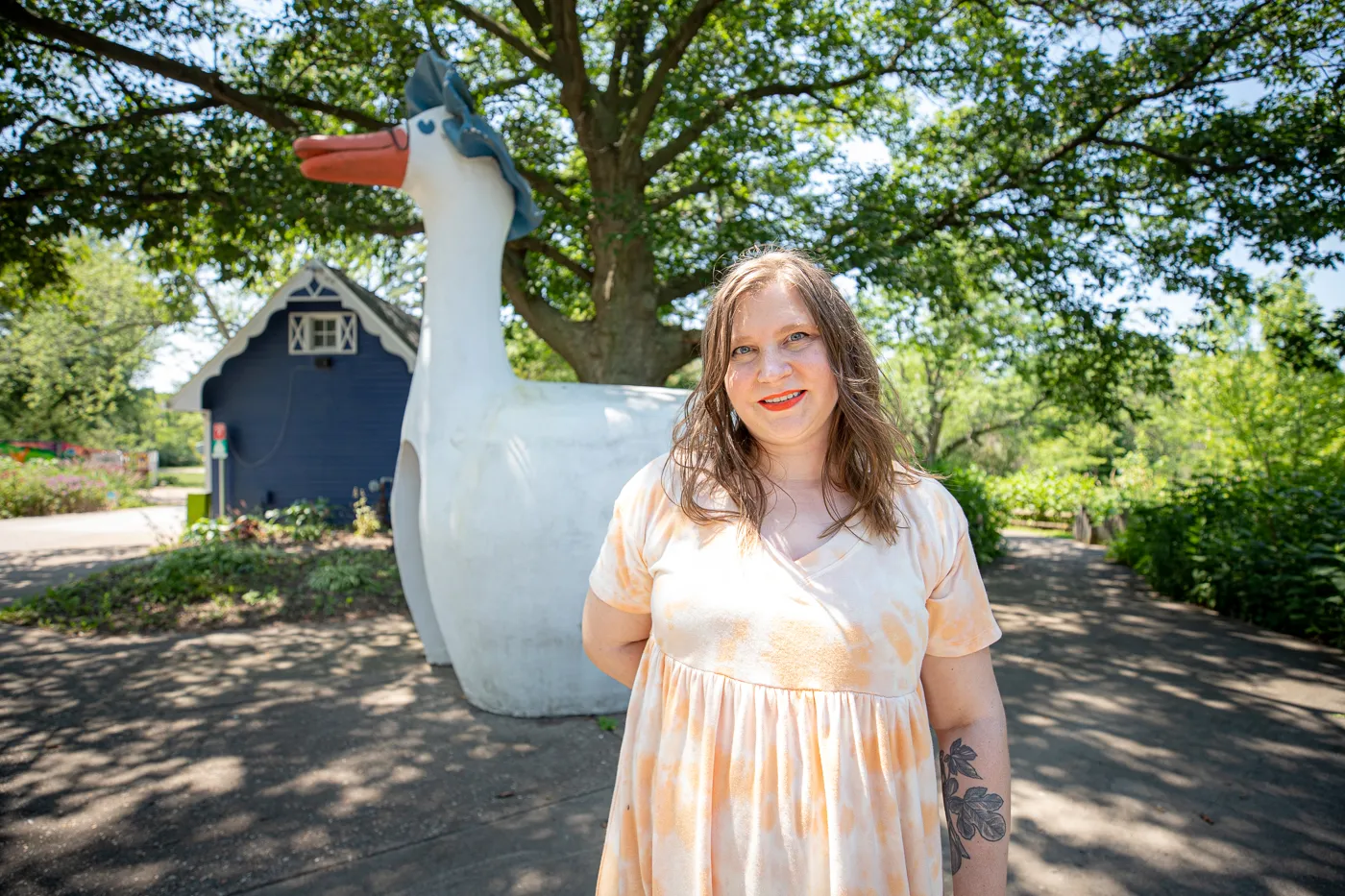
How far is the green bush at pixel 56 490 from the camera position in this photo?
14.6 metres

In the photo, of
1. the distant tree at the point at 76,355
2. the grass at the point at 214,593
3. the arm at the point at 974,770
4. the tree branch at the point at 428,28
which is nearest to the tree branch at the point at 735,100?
the tree branch at the point at 428,28

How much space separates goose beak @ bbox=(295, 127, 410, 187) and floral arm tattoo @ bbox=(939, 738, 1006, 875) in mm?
4030

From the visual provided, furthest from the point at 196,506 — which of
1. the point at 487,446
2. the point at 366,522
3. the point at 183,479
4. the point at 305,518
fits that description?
the point at 183,479

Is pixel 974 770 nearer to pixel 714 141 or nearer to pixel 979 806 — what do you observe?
pixel 979 806

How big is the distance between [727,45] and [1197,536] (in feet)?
23.1


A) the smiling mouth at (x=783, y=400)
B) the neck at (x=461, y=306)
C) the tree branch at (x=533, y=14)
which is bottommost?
the smiling mouth at (x=783, y=400)

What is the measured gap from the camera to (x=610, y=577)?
1435 millimetres

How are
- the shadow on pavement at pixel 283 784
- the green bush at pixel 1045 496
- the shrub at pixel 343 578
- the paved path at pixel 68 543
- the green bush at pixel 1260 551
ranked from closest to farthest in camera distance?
1. the shadow on pavement at pixel 283 784
2. the green bush at pixel 1260 551
3. the shrub at pixel 343 578
4. the paved path at pixel 68 543
5. the green bush at pixel 1045 496

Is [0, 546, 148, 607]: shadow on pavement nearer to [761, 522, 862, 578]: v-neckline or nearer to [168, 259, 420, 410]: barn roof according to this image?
[168, 259, 420, 410]: barn roof

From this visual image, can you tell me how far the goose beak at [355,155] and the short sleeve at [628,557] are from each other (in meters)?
3.43

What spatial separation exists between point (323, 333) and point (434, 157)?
9.37m

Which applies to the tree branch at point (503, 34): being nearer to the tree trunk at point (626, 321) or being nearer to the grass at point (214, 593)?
the tree trunk at point (626, 321)

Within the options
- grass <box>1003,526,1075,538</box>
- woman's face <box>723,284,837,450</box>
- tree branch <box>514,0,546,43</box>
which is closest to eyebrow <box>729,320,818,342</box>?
woman's face <box>723,284,837,450</box>

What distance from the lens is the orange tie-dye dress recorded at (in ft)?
3.81
